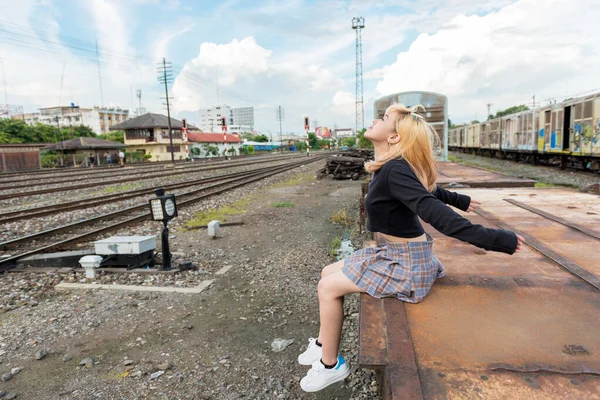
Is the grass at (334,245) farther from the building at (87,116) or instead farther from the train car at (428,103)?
the building at (87,116)

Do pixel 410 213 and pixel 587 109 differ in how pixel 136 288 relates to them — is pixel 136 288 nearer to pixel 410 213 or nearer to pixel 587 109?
pixel 410 213

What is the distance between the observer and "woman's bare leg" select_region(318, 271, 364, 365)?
208cm

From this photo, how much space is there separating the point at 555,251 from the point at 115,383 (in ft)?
10.0

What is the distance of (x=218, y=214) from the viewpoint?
380 inches

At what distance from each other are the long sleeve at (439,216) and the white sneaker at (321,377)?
89 centimetres

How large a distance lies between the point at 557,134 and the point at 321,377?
1906cm

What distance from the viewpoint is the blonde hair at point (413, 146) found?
206 cm

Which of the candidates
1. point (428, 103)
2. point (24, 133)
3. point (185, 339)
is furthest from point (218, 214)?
point (24, 133)

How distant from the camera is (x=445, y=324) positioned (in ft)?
5.62

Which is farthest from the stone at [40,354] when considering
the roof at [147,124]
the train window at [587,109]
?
the roof at [147,124]

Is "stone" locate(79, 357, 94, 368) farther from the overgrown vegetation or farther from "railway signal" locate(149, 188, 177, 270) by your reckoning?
the overgrown vegetation

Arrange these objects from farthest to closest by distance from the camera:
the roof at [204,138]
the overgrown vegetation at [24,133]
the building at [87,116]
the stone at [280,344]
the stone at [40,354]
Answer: the building at [87,116] → the roof at [204,138] → the overgrown vegetation at [24,133] → the stone at [280,344] → the stone at [40,354]

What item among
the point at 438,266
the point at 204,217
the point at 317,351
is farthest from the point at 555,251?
the point at 204,217

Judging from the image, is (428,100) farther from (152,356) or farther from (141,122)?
(141,122)
